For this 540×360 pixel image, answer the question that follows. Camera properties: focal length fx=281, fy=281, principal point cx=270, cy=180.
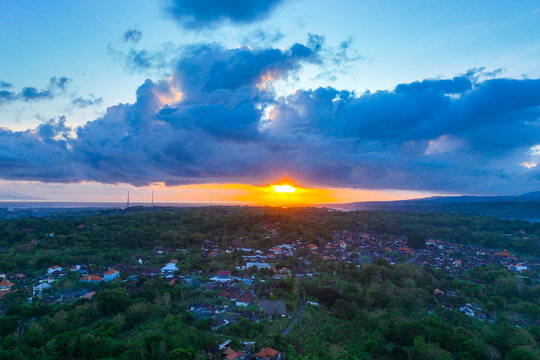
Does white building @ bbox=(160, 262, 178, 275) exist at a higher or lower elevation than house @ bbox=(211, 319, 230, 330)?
higher

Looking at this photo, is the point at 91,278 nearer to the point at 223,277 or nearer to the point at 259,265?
the point at 223,277

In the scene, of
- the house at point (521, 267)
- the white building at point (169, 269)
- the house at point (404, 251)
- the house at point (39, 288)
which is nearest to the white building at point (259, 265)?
the white building at point (169, 269)

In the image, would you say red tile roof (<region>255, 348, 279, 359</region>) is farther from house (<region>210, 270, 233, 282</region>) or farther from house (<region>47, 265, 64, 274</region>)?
house (<region>47, 265, 64, 274</region>)

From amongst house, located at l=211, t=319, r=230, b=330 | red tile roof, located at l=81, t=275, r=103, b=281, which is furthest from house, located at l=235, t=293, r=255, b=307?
red tile roof, located at l=81, t=275, r=103, b=281

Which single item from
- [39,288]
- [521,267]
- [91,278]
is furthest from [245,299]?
[521,267]

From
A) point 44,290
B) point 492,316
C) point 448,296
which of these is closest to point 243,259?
point 44,290

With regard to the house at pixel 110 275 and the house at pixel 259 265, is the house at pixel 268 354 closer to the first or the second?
the house at pixel 259 265
